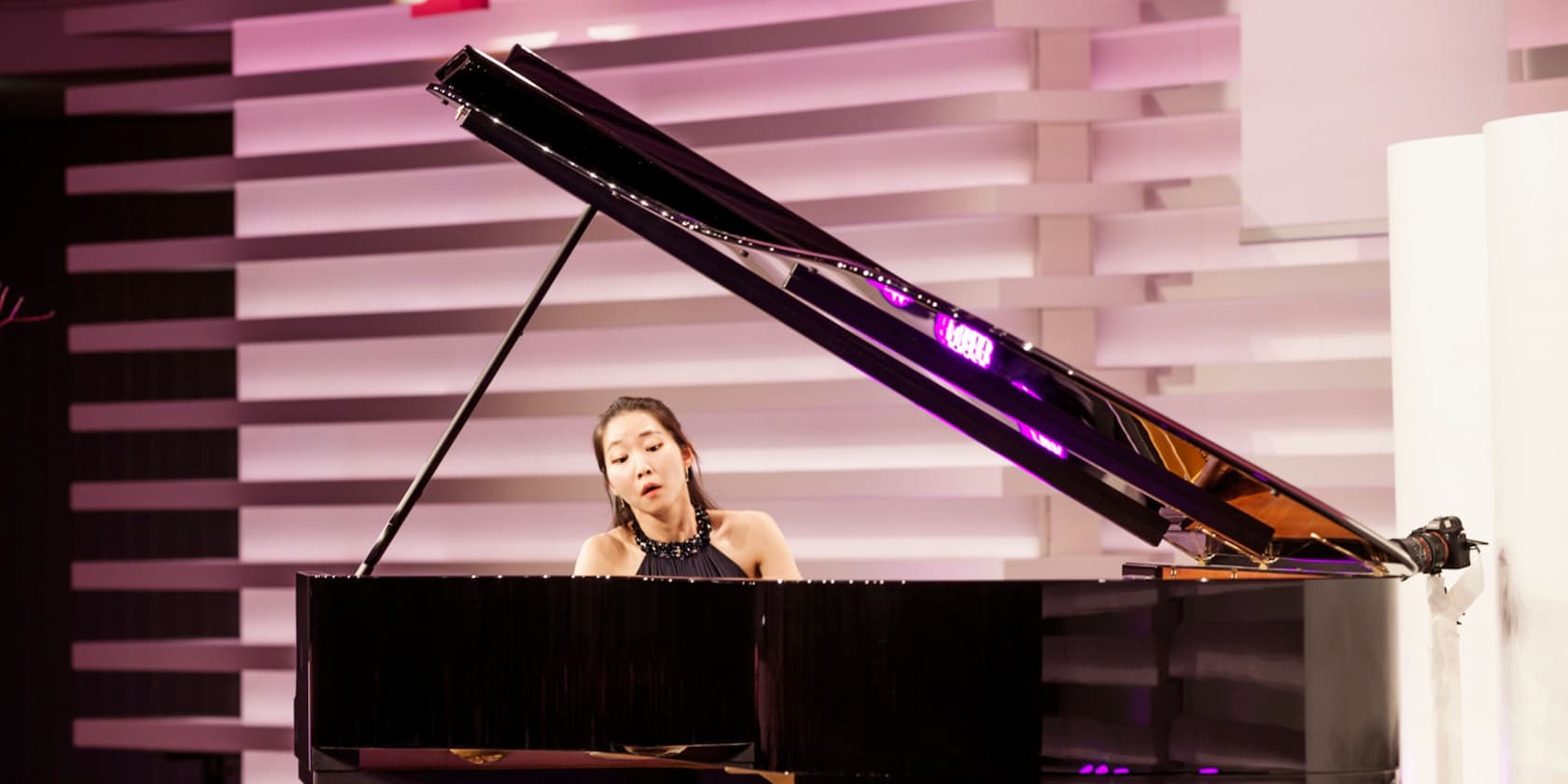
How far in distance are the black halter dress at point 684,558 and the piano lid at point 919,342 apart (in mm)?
1042

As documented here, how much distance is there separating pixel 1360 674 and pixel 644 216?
1.18 metres

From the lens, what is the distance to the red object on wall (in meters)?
4.29

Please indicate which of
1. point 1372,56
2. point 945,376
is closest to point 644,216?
point 945,376

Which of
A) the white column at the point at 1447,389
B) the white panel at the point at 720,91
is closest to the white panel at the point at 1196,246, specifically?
the white panel at the point at 720,91

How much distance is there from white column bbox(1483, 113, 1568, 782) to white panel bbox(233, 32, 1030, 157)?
1.73m

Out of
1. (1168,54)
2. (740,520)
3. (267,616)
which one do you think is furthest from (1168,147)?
(267,616)

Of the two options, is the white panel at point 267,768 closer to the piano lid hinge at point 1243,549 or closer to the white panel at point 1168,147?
the white panel at point 1168,147

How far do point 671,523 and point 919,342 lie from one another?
1.22 metres

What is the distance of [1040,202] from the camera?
3654 mm

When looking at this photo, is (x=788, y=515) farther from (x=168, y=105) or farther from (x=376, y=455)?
(x=168, y=105)

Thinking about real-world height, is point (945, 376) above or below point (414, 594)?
above

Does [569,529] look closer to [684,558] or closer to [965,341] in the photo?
[684,558]

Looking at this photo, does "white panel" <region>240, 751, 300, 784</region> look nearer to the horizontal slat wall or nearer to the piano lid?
the horizontal slat wall

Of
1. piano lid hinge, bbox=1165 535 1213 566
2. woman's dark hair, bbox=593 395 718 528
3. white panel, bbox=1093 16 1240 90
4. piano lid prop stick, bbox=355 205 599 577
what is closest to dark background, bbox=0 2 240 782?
woman's dark hair, bbox=593 395 718 528
